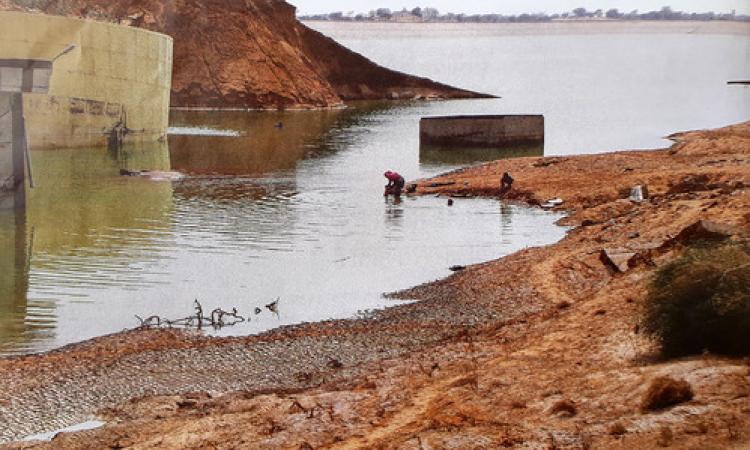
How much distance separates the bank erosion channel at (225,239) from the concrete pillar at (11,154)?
0.64m

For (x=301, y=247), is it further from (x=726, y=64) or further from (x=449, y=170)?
(x=726, y=64)

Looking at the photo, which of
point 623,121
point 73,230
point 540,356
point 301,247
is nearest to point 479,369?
point 540,356

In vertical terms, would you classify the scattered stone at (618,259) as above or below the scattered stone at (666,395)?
above

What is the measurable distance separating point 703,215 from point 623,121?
56.6 m

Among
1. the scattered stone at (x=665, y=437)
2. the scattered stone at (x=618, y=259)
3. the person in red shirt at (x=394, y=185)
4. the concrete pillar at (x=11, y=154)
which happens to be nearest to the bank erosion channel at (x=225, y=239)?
the person in red shirt at (x=394, y=185)

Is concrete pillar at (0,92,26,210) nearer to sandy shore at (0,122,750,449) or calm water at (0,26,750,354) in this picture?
calm water at (0,26,750,354)

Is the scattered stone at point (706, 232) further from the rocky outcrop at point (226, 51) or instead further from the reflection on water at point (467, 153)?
the rocky outcrop at point (226, 51)

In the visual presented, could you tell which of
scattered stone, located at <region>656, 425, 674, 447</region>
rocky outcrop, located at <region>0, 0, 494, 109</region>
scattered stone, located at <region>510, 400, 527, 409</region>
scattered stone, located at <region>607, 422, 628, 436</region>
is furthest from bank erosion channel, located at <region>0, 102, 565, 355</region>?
rocky outcrop, located at <region>0, 0, 494, 109</region>

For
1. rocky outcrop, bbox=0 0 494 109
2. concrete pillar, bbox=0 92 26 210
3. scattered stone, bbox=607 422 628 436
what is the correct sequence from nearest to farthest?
scattered stone, bbox=607 422 628 436 → concrete pillar, bbox=0 92 26 210 → rocky outcrop, bbox=0 0 494 109

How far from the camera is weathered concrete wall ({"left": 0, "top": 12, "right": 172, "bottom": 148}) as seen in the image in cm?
5181

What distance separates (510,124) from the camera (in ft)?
191

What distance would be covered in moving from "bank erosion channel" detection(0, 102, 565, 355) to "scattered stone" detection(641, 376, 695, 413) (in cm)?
971

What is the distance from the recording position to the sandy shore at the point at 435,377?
44.8 ft

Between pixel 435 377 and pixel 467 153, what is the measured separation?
38811 millimetres
